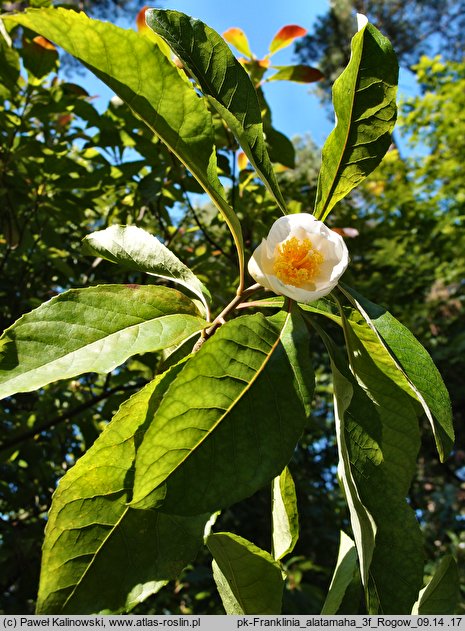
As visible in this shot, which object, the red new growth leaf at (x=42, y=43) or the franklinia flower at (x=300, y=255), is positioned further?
the red new growth leaf at (x=42, y=43)

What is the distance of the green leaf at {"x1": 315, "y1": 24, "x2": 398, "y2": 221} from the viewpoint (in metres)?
0.79

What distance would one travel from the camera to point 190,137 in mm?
794

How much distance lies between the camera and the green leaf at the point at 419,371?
2.25 feet

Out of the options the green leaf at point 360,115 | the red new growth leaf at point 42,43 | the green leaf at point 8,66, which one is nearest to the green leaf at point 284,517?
the green leaf at point 360,115

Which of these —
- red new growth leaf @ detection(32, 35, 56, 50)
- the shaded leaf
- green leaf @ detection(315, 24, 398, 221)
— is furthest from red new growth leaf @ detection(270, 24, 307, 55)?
green leaf @ detection(315, 24, 398, 221)

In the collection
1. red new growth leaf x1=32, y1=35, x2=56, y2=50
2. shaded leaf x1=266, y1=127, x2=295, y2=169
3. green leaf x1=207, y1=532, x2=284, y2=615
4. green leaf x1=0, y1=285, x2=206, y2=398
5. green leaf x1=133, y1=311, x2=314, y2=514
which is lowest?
green leaf x1=207, y1=532, x2=284, y2=615

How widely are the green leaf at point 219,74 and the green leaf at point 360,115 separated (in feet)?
0.36

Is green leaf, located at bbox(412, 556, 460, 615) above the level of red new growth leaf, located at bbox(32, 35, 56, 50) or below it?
below

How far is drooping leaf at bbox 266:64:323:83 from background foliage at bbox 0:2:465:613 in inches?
11.6

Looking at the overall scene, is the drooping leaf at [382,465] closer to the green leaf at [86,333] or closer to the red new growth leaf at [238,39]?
the green leaf at [86,333]

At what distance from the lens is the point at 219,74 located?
795 mm

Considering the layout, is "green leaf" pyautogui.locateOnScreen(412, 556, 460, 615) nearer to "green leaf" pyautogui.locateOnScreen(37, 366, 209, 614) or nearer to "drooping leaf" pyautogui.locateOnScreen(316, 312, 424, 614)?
"drooping leaf" pyautogui.locateOnScreen(316, 312, 424, 614)
